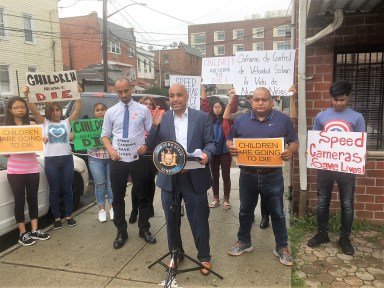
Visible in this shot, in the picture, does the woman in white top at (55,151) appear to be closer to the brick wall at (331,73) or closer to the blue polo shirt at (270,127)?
the blue polo shirt at (270,127)

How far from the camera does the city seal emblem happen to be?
2922mm

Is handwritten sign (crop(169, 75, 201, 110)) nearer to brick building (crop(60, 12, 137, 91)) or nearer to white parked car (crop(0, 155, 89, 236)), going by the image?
white parked car (crop(0, 155, 89, 236))

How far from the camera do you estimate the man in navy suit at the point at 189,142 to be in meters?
3.33

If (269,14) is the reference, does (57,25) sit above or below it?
below

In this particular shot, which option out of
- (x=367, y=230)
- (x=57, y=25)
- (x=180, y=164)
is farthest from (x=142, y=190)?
(x=57, y=25)

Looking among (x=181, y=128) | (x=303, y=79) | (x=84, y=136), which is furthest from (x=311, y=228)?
(x=84, y=136)

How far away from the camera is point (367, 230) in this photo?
14.7ft

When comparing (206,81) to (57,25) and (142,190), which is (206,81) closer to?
(142,190)

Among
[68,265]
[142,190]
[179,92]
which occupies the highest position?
[179,92]

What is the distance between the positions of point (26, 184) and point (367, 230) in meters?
4.41

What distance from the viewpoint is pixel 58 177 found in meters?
4.59

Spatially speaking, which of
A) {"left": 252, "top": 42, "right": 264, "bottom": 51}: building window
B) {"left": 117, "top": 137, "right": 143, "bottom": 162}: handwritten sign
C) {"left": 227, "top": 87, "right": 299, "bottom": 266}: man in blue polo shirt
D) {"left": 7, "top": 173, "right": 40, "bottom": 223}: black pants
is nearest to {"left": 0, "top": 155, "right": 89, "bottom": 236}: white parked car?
{"left": 7, "top": 173, "right": 40, "bottom": 223}: black pants

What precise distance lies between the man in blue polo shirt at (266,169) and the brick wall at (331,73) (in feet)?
4.45

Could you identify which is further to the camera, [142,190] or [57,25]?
[57,25]
